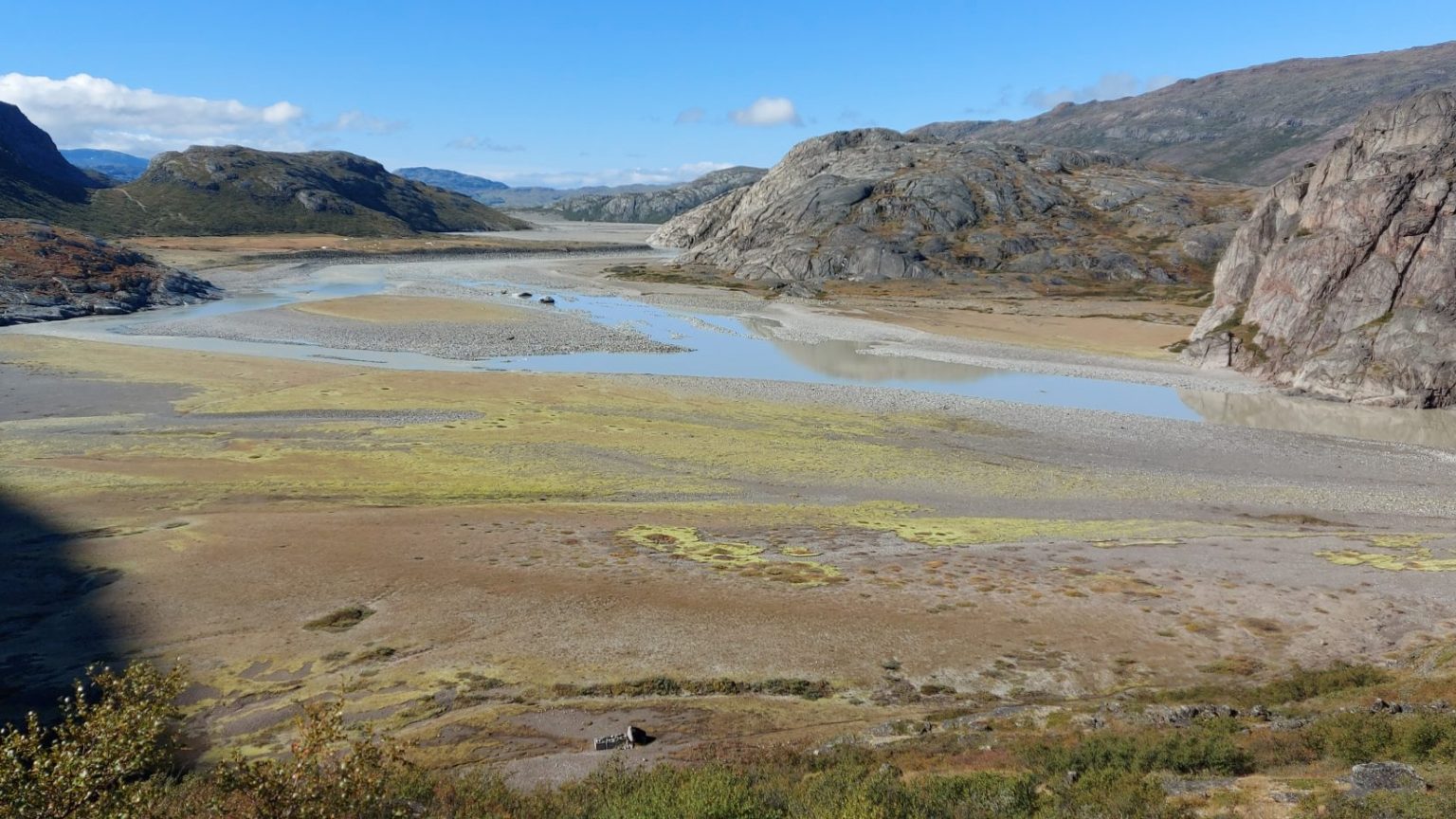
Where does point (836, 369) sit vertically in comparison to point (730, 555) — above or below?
above

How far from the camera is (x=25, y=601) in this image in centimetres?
2642

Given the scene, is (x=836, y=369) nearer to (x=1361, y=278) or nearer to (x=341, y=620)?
(x=1361, y=278)

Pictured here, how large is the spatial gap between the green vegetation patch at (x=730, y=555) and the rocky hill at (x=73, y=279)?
294 feet

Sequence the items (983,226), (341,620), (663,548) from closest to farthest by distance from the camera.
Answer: (341,620) → (663,548) → (983,226)

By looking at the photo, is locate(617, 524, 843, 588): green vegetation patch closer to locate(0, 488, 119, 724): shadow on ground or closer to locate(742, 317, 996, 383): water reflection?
locate(0, 488, 119, 724): shadow on ground

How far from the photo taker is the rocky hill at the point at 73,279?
95375 mm

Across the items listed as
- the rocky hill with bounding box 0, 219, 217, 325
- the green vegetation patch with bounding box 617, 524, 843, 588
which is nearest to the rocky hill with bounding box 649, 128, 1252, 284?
the rocky hill with bounding box 0, 219, 217, 325

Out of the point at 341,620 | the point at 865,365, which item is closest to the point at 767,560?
the point at 341,620

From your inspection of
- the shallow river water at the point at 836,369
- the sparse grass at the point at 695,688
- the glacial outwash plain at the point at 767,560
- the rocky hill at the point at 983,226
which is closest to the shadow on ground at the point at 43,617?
the glacial outwash plain at the point at 767,560

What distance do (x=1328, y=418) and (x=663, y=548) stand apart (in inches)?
2156

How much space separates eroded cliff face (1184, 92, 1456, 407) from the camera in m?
65.1

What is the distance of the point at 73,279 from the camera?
342ft

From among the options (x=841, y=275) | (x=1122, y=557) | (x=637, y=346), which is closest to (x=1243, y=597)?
(x=1122, y=557)

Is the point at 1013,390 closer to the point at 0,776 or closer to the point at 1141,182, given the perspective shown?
the point at 0,776
